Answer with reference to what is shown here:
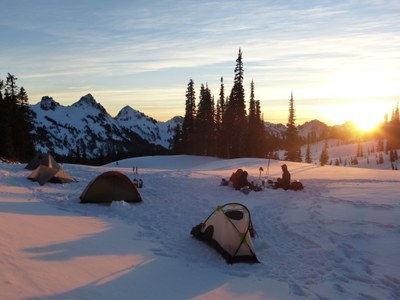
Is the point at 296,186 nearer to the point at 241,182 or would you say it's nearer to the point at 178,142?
the point at 241,182

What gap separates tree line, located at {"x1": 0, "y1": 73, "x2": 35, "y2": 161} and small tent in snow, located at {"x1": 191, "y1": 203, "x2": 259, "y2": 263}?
3965 cm

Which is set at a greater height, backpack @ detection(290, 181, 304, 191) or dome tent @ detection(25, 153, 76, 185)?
dome tent @ detection(25, 153, 76, 185)

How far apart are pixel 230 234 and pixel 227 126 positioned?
46.2 m

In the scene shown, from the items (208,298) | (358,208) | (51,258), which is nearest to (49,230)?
(51,258)

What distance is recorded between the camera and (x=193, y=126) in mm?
66312

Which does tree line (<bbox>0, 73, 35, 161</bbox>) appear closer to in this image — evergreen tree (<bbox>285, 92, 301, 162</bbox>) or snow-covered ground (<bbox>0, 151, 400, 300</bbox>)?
snow-covered ground (<bbox>0, 151, 400, 300</bbox>)

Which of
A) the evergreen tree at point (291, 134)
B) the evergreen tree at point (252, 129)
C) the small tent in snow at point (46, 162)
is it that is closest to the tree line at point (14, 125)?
the small tent in snow at point (46, 162)

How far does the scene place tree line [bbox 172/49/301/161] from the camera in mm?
55375

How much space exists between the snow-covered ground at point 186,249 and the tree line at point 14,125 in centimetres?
2991

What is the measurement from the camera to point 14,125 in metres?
50.5

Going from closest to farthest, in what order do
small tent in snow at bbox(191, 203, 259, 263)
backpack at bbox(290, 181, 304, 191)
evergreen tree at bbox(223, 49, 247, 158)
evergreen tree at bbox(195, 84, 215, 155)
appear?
small tent in snow at bbox(191, 203, 259, 263) → backpack at bbox(290, 181, 304, 191) → evergreen tree at bbox(223, 49, 247, 158) → evergreen tree at bbox(195, 84, 215, 155)

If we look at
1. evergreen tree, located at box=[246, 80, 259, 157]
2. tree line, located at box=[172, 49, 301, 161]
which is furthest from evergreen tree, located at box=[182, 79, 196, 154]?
evergreen tree, located at box=[246, 80, 259, 157]

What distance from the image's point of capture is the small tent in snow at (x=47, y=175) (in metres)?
20.3

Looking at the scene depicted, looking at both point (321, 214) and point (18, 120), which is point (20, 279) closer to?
point (321, 214)
